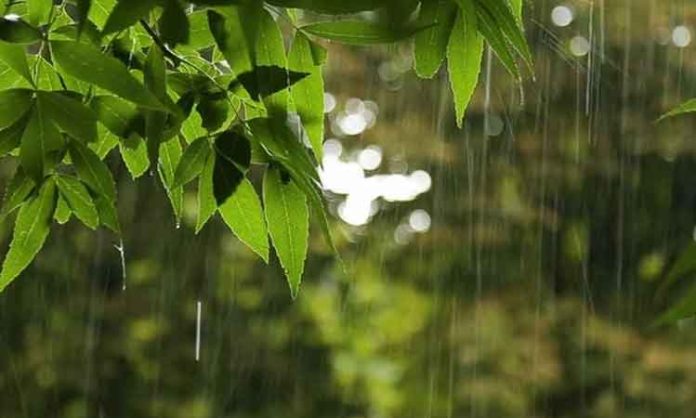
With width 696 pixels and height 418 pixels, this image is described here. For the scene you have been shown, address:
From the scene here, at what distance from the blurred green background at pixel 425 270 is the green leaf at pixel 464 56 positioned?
2.77 m

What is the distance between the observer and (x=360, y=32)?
535mm

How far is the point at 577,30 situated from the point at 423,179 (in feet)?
1.99

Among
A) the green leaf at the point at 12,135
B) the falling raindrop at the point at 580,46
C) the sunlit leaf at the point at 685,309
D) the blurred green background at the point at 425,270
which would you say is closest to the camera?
the sunlit leaf at the point at 685,309

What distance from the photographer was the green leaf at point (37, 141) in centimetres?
51

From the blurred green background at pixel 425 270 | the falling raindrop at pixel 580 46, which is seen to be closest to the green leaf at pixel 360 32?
the blurred green background at pixel 425 270

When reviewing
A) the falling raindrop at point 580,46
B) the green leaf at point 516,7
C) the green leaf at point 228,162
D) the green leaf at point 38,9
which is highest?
the falling raindrop at point 580,46

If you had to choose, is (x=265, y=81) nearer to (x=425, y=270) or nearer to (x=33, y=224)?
(x=33, y=224)

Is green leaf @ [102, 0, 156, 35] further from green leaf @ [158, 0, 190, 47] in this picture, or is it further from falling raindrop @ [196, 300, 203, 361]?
falling raindrop @ [196, 300, 203, 361]

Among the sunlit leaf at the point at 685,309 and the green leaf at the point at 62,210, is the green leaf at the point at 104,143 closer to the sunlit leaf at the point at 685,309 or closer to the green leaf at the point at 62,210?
the green leaf at the point at 62,210

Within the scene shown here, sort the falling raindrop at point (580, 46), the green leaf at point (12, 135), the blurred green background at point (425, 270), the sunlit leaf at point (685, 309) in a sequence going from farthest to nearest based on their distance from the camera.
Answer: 1. the falling raindrop at point (580, 46)
2. the blurred green background at point (425, 270)
3. the green leaf at point (12, 135)
4. the sunlit leaf at point (685, 309)

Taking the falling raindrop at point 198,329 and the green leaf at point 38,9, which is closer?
the green leaf at point 38,9

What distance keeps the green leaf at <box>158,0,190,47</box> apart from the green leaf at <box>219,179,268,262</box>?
0.31 ft

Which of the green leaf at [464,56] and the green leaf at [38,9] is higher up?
the green leaf at [38,9]

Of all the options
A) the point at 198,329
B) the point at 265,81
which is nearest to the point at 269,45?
the point at 265,81
